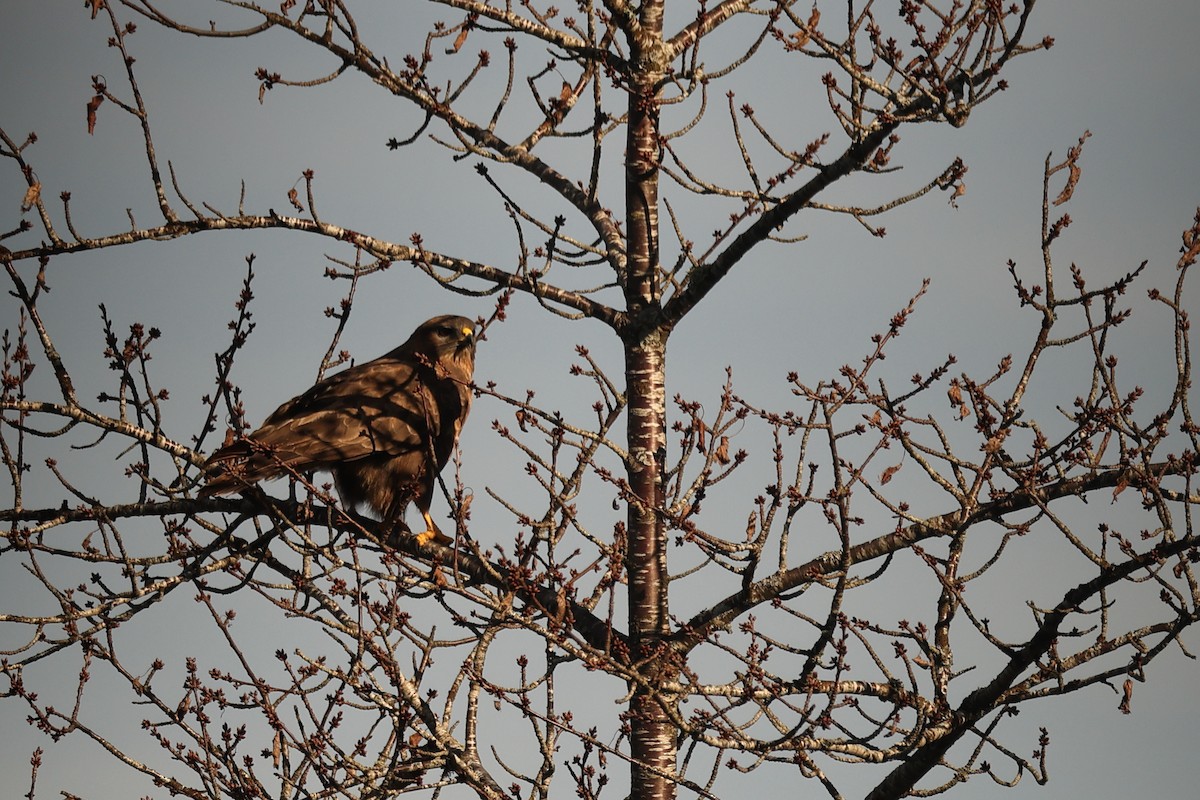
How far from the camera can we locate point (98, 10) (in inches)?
242

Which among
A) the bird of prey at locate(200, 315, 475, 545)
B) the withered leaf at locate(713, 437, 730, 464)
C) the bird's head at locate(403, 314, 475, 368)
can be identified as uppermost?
the bird's head at locate(403, 314, 475, 368)

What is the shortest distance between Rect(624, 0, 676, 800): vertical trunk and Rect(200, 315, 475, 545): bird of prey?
108cm

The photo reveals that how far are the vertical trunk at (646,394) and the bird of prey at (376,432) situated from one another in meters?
1.08

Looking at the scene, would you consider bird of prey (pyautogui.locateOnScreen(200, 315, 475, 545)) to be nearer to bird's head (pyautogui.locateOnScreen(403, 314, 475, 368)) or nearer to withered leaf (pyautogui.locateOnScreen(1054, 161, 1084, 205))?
bird's head (pyautogui.locateOnScreen(403, 314, 475, 368))

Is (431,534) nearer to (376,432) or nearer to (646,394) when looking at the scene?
(376,432)

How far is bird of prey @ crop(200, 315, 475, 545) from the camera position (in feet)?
23.8

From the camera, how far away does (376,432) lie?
7.46 meters

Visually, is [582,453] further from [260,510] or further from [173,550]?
[173,550]

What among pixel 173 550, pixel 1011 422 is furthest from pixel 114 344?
pixel 1011 422

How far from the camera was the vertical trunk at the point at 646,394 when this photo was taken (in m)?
6.74

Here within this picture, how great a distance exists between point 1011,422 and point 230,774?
4.40m

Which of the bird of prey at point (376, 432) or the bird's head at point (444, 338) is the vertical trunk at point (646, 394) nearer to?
the bird of prey at point (376, 432)

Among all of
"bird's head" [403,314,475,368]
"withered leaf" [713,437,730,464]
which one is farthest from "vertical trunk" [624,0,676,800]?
"bird's head" [403,314,475,368]

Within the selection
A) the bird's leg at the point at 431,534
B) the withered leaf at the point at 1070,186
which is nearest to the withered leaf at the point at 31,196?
the bird's leg at the point at 431,534
